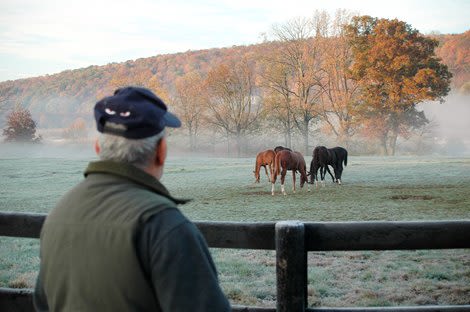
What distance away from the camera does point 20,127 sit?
4900 cm

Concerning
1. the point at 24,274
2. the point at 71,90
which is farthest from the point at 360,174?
the point at 71,90

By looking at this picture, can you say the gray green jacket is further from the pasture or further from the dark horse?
the dark horse

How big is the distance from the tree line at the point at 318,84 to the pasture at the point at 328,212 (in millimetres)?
15166

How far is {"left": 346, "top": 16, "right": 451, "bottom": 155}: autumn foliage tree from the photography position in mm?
45228

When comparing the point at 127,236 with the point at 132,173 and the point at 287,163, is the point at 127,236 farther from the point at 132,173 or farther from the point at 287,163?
the point at 287,163

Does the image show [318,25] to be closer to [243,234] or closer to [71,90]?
[71,90]

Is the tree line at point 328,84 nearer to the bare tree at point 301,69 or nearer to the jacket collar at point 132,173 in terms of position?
the bare tree at point 301,69

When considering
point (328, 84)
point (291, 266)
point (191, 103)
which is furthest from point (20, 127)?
point (291, 266)

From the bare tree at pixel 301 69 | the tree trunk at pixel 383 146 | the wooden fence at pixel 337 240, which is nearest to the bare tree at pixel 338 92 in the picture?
the bare tree at pixel 301 69

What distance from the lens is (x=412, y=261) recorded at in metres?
9.20

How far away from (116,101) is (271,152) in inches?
873

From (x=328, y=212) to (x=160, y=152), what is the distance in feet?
47.2

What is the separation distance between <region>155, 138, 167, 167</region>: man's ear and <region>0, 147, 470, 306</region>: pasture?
150 inches

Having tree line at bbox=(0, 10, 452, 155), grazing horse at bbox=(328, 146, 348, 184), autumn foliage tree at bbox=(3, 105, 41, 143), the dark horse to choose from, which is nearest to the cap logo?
the dark horse
